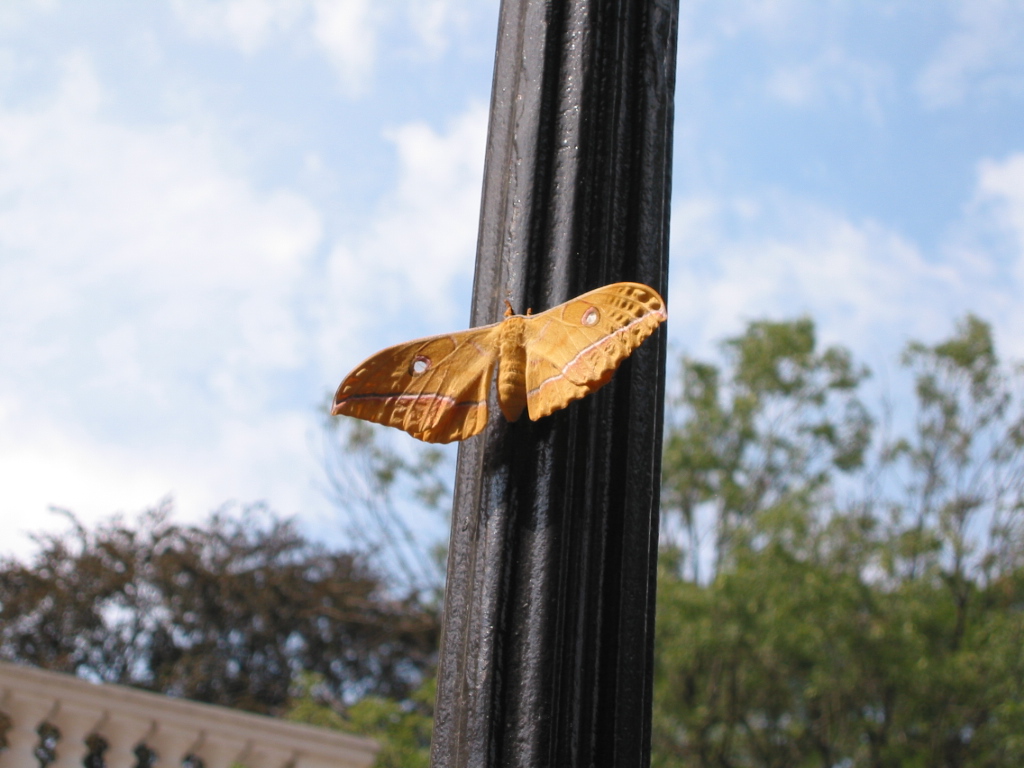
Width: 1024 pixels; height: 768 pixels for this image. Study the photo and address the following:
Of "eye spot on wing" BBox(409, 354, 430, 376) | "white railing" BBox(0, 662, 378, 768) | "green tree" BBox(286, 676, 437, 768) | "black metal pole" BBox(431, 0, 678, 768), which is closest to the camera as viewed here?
"black metal pole" BBox(431, 0, 678, 768)

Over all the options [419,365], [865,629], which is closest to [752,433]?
[865,629]

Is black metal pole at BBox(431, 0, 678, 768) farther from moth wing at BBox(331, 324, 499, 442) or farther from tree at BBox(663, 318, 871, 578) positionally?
tree at BBox(663, 318, 871, 578)

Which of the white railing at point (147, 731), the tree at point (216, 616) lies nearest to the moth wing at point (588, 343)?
the white railing at point (147, 731)

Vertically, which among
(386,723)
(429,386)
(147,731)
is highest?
(429,386)

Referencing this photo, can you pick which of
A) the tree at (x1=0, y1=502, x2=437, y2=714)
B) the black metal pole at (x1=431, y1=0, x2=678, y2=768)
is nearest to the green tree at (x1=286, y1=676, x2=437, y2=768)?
the tree at (x1=0, y1=502, x2=437, y2=714)

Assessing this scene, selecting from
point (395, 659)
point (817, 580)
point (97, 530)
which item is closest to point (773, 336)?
point (817, 580)

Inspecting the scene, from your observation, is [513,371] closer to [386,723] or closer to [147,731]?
[147,731]

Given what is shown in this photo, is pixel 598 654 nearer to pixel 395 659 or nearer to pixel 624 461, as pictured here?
pixel 624 461

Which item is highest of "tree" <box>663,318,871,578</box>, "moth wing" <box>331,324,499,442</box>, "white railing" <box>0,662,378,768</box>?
"tree" <box>663,318,871,578</box>
